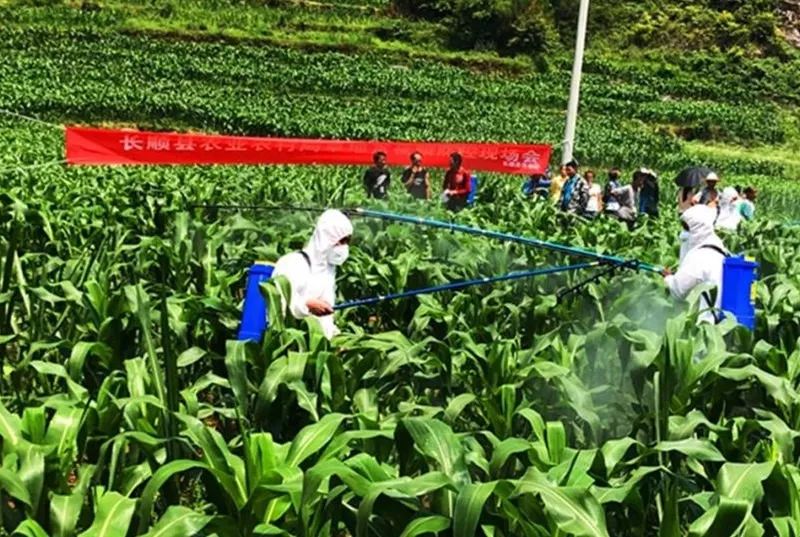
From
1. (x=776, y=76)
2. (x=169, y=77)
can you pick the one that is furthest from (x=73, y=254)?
(x=776, y=76)

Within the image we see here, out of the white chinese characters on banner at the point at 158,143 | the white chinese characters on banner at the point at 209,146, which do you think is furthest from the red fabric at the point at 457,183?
the white chinese characters on banner at the point at 158,143

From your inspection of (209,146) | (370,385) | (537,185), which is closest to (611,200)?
(537,185)

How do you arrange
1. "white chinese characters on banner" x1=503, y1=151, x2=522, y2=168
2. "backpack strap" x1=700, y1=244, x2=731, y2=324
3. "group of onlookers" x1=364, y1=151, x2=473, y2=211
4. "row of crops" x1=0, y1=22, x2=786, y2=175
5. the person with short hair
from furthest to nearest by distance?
"row of crops" x1=0, y1=22, x2=786, y2=175 → "white chinese characters on banner" x1=503, y1=151, x2=522, y2=168 → the person with short hair → "group of onlookers" x1=364, y1=151, x2=473, y2=211 → "backpack strap" x1=700, y1=244, x2=731, y2=324

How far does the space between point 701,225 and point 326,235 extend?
2.08 meters

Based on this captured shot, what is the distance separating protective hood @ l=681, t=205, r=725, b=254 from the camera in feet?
17.9

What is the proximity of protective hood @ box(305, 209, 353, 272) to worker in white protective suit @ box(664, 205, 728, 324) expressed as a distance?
185cm

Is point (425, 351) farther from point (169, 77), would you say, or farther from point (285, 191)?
point (169, 77)

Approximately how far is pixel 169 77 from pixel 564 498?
38.3 meters

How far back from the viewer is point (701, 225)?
5.45 m

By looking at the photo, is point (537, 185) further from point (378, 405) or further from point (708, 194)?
point (378, 405)

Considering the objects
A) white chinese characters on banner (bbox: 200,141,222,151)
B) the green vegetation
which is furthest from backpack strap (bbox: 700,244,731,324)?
white chinese characters on banner (bbox: 200,141,222,151)

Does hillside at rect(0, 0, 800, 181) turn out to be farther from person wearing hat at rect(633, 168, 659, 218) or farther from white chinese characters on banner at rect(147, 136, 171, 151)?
person wearing hat at rect(633, 168, 659, 218)

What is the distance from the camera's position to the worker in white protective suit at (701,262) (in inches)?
207

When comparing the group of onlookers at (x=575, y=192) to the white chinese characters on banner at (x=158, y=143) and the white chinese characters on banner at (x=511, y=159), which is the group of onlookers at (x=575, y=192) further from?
the white chinese characters on banner at (x=511, y=159)
